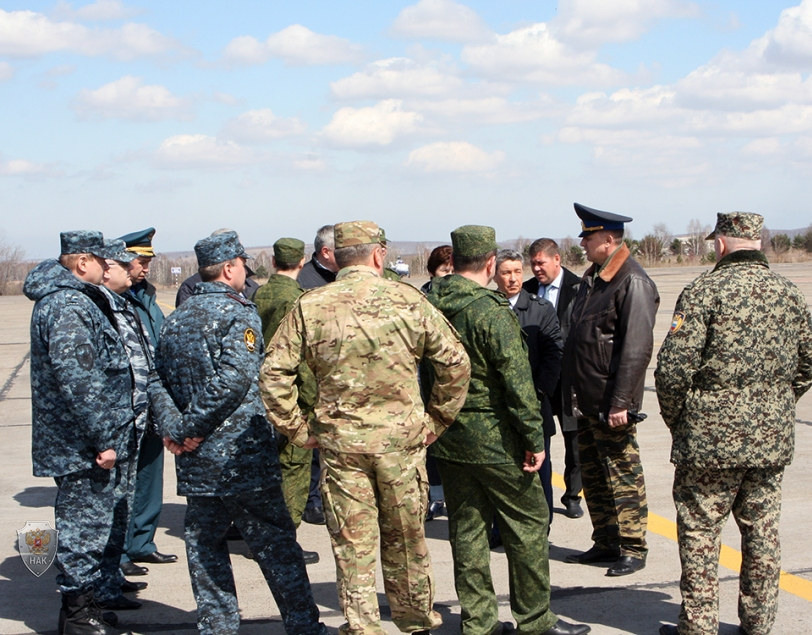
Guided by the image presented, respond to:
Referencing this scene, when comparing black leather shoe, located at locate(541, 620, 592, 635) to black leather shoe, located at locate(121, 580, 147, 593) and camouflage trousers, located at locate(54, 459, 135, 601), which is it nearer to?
camouflage trousers, located at locate(54, 459, 135, 601)

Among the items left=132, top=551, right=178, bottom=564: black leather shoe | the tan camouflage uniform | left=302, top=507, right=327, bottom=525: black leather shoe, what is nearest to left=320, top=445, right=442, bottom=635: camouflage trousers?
the tan camouflage uniform

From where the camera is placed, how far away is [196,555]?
4066 millimetres

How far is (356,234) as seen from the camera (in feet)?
12.8

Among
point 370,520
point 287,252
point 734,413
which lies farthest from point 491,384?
point 287,252

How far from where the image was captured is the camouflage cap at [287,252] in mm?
5973

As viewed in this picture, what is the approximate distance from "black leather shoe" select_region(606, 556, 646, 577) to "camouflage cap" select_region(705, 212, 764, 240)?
6.88ft

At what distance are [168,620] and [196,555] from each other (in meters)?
0.84

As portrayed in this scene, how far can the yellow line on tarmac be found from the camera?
4.75 m

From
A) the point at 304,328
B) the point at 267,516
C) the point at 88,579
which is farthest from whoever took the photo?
the point at 88,579

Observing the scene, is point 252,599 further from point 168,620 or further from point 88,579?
point 88,579

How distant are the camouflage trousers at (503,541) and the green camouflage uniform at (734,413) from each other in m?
0.66

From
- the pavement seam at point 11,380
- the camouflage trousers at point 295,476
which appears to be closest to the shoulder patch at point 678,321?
the camouflage trousers at point 295,476

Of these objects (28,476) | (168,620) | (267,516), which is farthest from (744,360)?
(28,476)

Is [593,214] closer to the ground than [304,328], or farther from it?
farther from it
